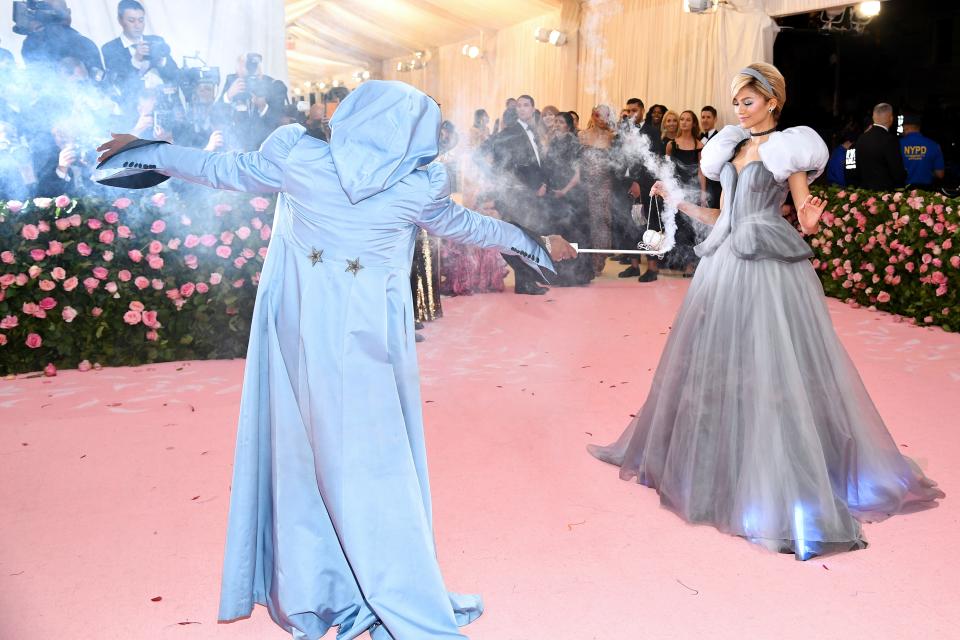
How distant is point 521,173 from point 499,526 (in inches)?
Result: 227

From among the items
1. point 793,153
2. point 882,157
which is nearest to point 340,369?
point 793,153

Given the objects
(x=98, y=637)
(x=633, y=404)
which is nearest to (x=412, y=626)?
(x=98, y=637)

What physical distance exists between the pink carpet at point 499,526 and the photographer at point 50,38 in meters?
2.90

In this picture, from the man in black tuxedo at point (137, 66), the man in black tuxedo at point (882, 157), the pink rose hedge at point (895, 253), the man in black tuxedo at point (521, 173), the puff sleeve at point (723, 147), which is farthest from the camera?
the man in black tuxedo at point (521, 173)

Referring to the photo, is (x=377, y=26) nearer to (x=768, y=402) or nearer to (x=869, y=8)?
(x=869, y=8)

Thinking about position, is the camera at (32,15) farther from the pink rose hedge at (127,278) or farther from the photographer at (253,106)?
the pink rose hedge at (127,278)

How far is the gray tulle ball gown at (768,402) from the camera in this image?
3000 millimetres

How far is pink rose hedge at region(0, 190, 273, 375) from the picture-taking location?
516cm

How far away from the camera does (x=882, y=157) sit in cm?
783

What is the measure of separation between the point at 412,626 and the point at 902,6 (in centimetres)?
1215

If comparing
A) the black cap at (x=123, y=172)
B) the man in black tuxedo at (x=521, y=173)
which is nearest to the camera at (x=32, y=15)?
the man in black tuxedo at (x=521, y=173)

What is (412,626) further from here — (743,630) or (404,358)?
(743,630)

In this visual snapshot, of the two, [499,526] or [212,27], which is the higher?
[212,27]

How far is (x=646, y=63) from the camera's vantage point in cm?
1088
